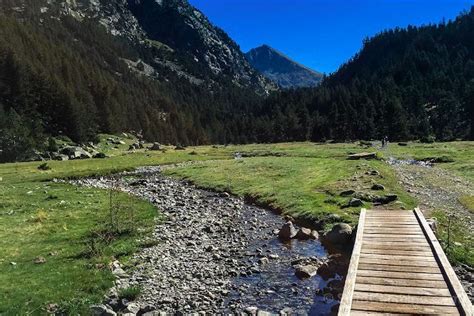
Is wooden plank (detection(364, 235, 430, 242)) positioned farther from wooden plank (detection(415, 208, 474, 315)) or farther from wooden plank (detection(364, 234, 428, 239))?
wooden plank (detection(415, 208, 474, 315))

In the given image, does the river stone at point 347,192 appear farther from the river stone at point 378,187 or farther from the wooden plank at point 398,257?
the wooden plank at point 398,257

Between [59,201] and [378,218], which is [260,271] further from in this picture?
[59,201]

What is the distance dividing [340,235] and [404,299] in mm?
10642

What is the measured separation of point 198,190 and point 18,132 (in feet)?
199

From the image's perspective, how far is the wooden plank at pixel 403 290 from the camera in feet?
44.6

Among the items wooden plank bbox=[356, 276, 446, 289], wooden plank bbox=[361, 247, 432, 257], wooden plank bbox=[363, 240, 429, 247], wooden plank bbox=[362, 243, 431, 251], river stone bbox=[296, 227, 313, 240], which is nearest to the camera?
wooden plank bbox=[356, 276, 446, 289]

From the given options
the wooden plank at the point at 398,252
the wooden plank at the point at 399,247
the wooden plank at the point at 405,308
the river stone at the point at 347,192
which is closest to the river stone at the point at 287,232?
the wooden plank at the point at 399,247

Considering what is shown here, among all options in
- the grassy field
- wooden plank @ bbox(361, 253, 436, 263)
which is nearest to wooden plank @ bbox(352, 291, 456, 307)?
wooden plank @ bbox(361, 253, 436, 263)

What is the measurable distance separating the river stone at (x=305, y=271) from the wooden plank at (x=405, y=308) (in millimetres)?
6566

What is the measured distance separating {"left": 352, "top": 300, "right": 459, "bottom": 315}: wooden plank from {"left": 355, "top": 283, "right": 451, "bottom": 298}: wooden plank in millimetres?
896

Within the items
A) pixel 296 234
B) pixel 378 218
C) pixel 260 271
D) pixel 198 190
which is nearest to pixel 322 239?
pixel 296 234

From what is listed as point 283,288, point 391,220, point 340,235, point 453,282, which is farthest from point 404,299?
point 340,235

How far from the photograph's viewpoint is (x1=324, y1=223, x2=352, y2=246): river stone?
23650 millimetres

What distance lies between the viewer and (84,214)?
33688 millimetres
